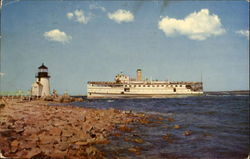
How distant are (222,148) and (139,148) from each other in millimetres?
3287

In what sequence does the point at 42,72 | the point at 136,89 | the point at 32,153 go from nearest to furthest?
the point at 32,153, the point at 42,72, the point at 136,89

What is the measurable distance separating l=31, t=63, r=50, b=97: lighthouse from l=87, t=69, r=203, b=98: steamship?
22.9 meters

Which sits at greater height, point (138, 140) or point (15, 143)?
point (15, 143)

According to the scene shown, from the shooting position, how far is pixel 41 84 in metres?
44.0

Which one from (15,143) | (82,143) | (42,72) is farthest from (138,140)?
(42,72)

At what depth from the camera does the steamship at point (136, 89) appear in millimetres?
66500

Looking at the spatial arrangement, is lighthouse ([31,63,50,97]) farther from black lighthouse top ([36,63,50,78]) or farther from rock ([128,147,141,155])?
rock ([128,147,141,155])

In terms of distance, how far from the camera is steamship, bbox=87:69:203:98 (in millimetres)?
66500

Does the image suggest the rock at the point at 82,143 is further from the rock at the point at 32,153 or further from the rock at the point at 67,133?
the rock at the point at 32,153

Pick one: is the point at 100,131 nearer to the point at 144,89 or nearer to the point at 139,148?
the point at 139,148

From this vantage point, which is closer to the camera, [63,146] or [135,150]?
[63,146]

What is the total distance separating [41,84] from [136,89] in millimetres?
30666

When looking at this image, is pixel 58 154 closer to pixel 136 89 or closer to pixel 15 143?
pixel 15 143

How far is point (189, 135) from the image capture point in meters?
11.0
